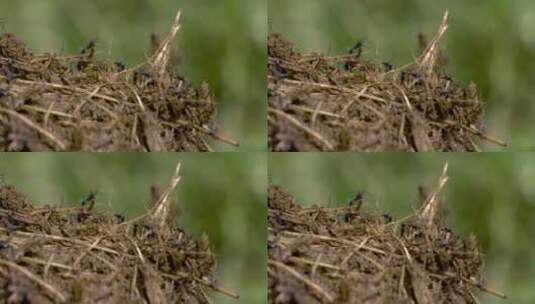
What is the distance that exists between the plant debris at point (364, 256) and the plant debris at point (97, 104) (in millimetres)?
288

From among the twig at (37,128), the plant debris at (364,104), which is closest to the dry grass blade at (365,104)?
the plant debris at (364,104)

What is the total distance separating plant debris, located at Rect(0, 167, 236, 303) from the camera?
2.18 m

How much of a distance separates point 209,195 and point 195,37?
15.8 inches

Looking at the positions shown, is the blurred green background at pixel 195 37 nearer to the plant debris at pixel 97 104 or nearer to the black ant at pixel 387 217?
the plant debris at pixel 97 104

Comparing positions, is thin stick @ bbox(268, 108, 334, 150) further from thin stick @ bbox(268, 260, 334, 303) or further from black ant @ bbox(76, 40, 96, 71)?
black ant @ bbox(76, 40, 96, 71)

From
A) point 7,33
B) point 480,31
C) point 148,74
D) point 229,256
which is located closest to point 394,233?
point 229,256

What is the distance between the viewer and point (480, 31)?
2389 mm

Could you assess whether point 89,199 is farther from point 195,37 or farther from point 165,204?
point 195,37

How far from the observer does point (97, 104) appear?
2.25 m

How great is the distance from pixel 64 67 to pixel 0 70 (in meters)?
0.15

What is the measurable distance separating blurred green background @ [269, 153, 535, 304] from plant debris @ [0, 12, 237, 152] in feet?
0.83

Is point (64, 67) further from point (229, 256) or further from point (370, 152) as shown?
point (370, 152)

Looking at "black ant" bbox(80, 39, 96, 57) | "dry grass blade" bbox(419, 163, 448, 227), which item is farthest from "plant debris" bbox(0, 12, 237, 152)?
"dry grass blade" bbox(419, 163, 448, 227)

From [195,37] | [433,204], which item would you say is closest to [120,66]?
[195,37]
